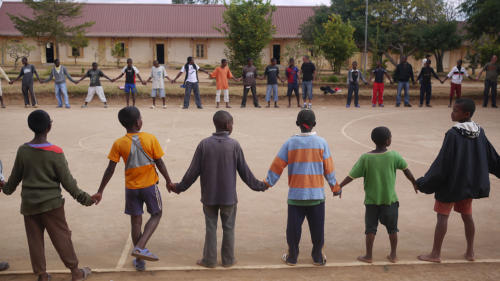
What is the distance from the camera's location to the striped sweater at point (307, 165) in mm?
4934

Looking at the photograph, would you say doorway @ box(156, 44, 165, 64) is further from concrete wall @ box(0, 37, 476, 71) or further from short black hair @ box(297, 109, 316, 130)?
short black hair @ box(297, 109, 316, 130)

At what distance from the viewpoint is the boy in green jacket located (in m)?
4.47

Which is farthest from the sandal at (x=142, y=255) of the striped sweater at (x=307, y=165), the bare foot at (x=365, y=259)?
the bare foot at (x=365, y=259)

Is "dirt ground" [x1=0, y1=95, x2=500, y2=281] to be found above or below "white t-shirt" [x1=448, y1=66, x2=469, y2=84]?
below

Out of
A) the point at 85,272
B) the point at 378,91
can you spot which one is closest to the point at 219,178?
the point at 85,272

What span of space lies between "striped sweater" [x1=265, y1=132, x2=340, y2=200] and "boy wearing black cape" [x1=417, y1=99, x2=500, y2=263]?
3.85ft

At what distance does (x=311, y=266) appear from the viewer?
5078mm

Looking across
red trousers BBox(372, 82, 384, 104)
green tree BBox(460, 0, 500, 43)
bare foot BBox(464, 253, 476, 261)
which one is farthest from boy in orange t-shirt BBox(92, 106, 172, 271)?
green tree BBox(460, 0, 500, 43)

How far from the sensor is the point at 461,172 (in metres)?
5.09

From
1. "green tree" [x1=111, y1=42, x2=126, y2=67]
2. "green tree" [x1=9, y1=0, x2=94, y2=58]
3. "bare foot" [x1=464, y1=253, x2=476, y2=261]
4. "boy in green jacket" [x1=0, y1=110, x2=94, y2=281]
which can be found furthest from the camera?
"green tree" [x1=111, y1=42, x2=126, y2=67]

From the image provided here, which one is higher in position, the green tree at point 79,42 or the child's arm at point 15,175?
the green tree at point 79,42

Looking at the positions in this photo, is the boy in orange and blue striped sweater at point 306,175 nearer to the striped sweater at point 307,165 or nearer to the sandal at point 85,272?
the striped sweater at point 307,165

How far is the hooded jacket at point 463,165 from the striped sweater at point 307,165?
3.97ft

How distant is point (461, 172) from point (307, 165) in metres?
1.62
